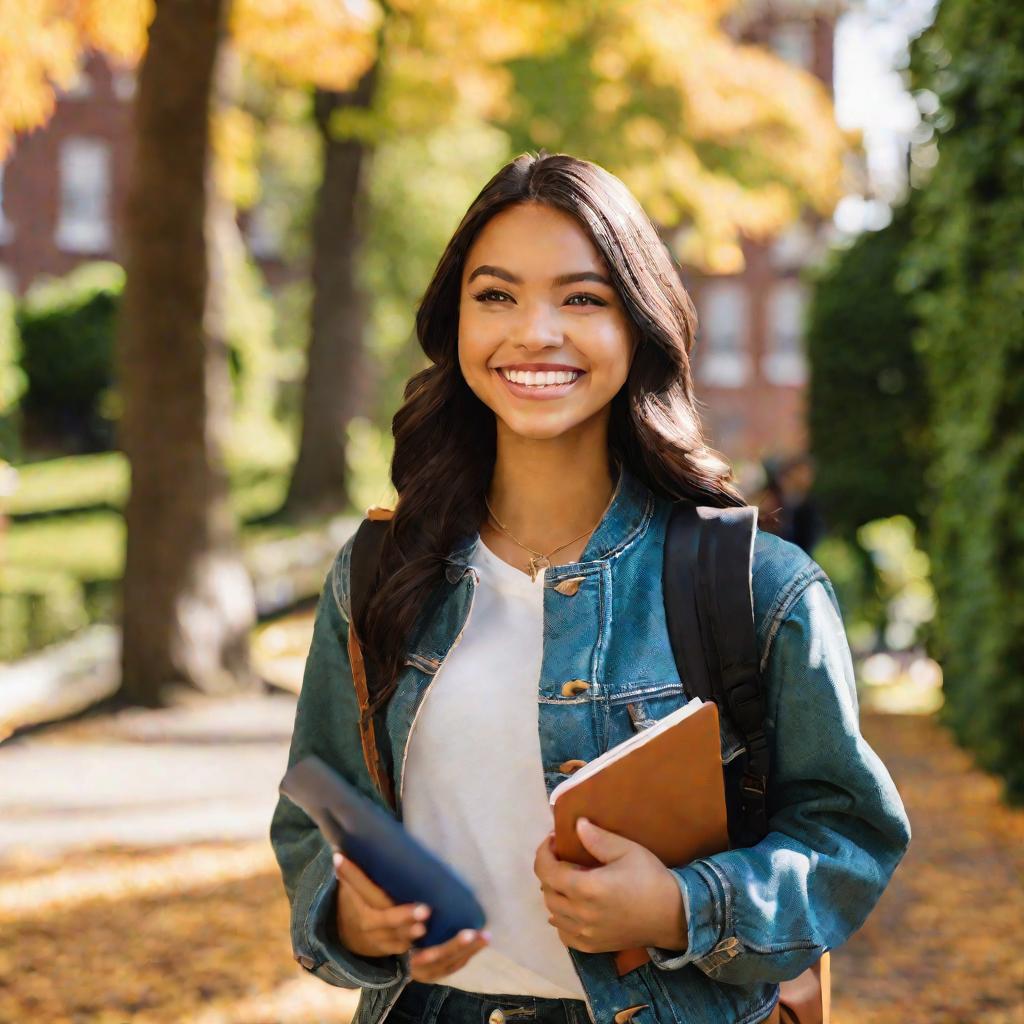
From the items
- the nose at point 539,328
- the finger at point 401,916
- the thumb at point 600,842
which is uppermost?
the nose at point 539,328

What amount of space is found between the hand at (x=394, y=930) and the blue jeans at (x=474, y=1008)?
15cm

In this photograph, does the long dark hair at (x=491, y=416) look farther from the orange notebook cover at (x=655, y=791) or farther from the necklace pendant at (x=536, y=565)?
the orange notebook cover at (x=655, y=791)

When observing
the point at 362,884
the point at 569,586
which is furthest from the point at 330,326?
the point at 362,884

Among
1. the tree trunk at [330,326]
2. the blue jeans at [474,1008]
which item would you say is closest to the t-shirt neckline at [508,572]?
the blue jeans at [474,1008]

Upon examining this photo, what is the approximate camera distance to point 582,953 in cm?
191

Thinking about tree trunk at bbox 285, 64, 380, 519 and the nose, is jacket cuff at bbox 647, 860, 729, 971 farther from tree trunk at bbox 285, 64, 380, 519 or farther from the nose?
tree trunk at bbox 285, 64, 380, 519

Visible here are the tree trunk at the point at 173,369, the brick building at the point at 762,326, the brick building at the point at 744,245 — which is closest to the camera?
the tree trunk at the point at 173,369

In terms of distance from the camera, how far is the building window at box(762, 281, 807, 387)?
38.0 meters

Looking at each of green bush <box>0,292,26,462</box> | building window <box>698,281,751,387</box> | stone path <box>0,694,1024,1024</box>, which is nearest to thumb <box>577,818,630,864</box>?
stone path <box>0,694,1024,1024</box>

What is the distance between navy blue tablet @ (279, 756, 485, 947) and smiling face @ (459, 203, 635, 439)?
61cm

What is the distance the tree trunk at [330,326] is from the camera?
17156 millimetres

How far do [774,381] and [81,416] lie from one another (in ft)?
67.7

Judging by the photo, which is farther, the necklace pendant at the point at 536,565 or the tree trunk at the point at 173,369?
the tree trunk at the point at 173,369

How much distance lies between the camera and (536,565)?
2.14 meters
